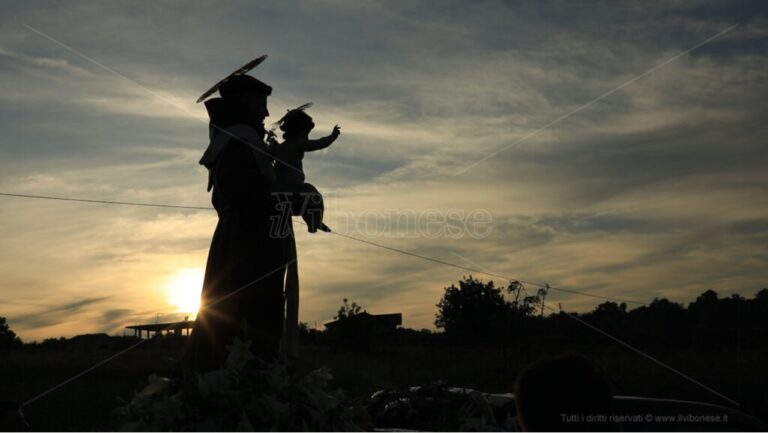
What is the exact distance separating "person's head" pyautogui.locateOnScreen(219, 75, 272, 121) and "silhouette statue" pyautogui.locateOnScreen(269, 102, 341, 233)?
0.56 m

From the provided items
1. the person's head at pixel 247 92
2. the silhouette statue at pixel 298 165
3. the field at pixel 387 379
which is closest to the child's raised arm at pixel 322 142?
the silhouette statue at pixel 298 165

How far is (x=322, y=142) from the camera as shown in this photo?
9281 mm

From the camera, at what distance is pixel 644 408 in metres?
6.73

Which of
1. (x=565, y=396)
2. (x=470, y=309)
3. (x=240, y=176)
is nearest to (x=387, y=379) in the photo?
(x=240, y=176)

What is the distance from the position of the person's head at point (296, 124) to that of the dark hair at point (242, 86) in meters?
0.98

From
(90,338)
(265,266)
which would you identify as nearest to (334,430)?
(265,266)

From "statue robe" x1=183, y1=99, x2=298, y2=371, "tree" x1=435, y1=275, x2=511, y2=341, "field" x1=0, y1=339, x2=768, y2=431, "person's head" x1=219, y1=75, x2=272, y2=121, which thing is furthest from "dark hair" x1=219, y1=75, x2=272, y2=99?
"tree" x1=435, y1=275, x2=511, y2=341

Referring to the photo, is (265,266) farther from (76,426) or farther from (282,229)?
(76,426)

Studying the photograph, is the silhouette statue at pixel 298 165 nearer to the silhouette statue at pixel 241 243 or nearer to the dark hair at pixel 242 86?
the silhouette statue at pixel 241 243

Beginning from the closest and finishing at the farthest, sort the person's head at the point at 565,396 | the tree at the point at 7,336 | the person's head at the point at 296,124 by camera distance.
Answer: the person's head at the point at 565,396
the person's head at the point at 296,124
the tree at the point at 7,336

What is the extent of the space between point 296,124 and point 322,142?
0.37 metres

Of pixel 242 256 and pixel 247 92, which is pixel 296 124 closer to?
pixel 247 92

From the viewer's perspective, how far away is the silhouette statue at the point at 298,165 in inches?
318

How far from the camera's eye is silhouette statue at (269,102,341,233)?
809 centimetres
